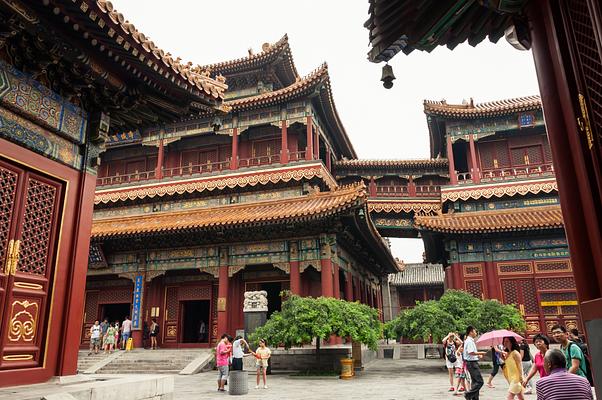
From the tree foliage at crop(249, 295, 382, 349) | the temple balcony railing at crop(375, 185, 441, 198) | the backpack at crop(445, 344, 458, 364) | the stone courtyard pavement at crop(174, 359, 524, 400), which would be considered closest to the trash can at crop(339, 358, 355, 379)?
the stone courtyard pavement at crop(174, 359, 524, 400)

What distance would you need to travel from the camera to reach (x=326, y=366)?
1463 centimetres

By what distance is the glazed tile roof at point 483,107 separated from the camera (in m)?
21.4

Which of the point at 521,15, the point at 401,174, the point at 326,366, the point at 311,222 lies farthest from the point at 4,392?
the point at 401,174

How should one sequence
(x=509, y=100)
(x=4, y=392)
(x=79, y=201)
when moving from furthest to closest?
1. (x=509, y=100)
2. (x=79, y=201)
3. (x=4, y=392)

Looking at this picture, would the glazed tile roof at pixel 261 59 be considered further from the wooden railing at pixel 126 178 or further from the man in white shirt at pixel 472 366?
the man in white shirt at pixel 472 366

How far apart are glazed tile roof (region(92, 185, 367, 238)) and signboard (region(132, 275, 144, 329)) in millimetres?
2205

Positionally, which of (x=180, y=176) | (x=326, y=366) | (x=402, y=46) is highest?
(x=180, y=176)

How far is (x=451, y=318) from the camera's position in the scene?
49.3 ft

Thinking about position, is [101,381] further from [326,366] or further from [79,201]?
[326,366]

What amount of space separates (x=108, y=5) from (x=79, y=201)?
9.58ft

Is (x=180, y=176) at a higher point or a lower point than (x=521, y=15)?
higher

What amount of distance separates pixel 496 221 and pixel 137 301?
50.8ft

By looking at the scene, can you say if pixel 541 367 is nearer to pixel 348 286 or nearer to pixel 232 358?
pixel 232 358

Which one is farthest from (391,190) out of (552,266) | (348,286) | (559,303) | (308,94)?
(559,303)
